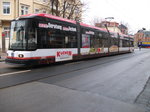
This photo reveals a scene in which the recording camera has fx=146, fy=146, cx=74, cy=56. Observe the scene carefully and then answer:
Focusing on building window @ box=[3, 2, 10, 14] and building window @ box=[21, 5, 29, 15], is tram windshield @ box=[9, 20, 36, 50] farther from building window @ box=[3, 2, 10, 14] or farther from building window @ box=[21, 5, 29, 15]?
building window @ box=[21, 5, 29, 15]

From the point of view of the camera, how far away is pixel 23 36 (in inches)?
360

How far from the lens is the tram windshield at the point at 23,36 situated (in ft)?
29.7

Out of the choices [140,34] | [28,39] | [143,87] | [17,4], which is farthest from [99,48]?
[140,34]

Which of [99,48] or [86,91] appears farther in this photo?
[99,48]

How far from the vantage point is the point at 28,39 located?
9.07 meters

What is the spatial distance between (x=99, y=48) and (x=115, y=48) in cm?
594

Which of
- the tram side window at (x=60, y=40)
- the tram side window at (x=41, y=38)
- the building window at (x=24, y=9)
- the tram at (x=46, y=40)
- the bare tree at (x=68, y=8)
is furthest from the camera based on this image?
the building window at (x=24, y=9)

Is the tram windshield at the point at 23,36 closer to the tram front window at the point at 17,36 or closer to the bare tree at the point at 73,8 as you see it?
Answer: the tram front window at the point at 17,36

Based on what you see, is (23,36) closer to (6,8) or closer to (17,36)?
(17,36)

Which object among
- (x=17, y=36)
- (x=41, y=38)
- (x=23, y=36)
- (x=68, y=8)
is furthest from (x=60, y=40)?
(x=68, y=8)

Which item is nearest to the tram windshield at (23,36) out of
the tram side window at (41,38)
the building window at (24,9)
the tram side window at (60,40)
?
the tram side window at (41,38)

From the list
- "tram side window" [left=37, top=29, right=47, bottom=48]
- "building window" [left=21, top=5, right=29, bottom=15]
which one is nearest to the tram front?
"tram side window" [left=37, top=29, right=47, bottom=48]

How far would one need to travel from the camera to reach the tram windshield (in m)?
9.06

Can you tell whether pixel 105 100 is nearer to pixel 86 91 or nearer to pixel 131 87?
pixel 86 91
